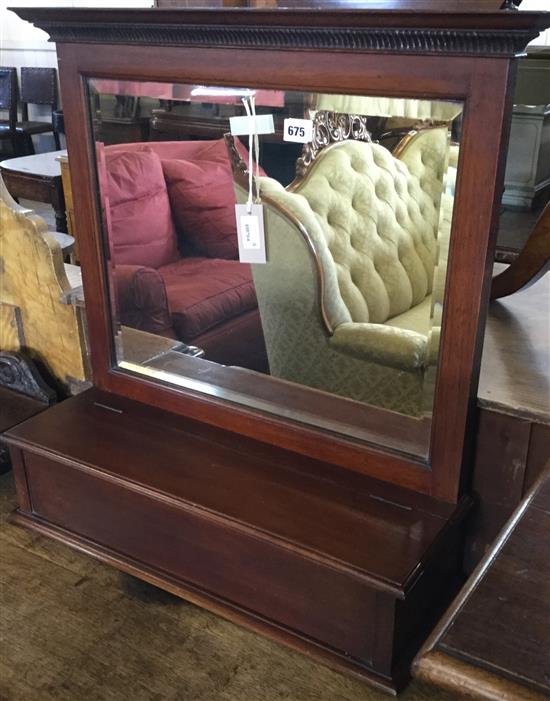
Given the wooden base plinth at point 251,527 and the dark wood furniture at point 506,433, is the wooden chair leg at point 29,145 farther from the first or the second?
the dark wood furniture at point 506,433

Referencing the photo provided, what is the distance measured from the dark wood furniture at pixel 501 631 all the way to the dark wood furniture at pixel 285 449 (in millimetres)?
241

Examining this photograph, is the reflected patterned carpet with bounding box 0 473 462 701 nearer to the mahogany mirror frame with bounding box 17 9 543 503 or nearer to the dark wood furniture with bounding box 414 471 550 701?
the mahogany mirror frame with bounding box 17 9 543 503

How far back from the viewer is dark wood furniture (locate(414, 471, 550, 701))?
56 centimetres

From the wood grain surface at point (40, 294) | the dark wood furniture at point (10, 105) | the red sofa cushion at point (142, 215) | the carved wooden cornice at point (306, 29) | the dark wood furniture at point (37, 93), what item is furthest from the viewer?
the dark wood furniture at point (37, 93)

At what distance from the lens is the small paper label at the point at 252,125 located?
105 cm

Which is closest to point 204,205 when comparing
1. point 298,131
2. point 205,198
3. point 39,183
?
point 205,198

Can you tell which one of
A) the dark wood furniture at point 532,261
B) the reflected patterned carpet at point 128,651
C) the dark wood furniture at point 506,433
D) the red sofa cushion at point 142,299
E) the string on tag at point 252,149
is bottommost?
the reflected patterned carpet at point 128,651

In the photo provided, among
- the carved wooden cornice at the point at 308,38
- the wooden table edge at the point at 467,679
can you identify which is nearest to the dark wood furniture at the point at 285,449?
the carved wooden cornice at the point at 308,38

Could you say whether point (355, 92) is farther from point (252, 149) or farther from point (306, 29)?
point (252, 149)

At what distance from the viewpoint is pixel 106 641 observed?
1105 mm

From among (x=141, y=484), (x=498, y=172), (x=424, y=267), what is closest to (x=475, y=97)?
(x=498, y=172)

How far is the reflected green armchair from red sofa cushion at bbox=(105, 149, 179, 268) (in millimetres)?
199

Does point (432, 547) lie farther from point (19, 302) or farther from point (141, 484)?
point (19, 302)

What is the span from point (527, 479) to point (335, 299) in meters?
0.39
